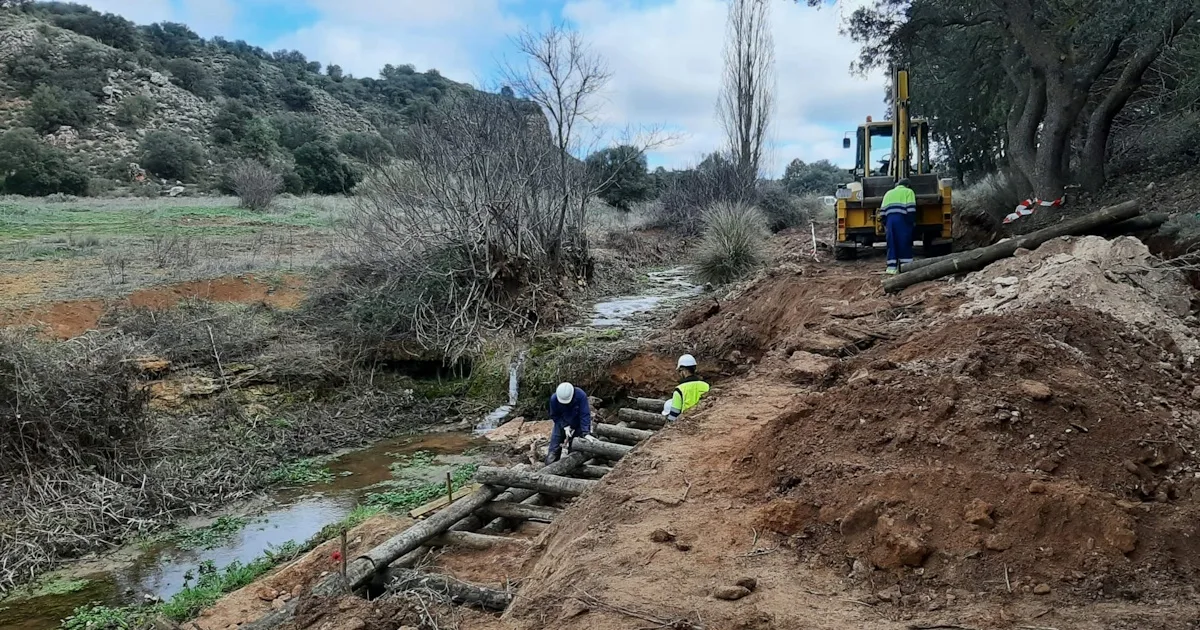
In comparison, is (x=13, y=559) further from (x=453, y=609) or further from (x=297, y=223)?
(x=297, y=223)

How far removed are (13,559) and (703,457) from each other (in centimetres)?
643

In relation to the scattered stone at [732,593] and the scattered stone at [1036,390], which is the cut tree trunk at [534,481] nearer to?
the scattered stone at [732,593]

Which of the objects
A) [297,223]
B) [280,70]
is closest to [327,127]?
[280,70]

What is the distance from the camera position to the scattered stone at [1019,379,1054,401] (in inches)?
169

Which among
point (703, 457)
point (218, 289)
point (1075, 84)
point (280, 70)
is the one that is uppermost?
point (280, 70)

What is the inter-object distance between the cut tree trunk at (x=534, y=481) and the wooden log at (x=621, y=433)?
145 cm

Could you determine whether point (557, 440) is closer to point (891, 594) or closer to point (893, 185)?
point (891, 594)

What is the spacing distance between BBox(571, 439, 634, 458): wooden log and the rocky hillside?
1000 inches

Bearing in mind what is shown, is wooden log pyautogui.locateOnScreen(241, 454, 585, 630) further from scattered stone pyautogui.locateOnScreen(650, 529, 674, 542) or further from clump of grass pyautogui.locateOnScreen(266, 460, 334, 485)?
clump of grass pyautogui.locateOnScreen(266, 460, 334, 485)

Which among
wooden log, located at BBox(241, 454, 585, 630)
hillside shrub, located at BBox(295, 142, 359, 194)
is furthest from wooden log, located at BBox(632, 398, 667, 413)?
hillside shrub, located at BBox(295, 142, 359, 194)

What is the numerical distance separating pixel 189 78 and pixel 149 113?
6.31m

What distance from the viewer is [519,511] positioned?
6.10m

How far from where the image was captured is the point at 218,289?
567 inches

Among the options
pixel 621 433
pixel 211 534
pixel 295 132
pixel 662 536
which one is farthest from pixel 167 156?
pixel 662 536
